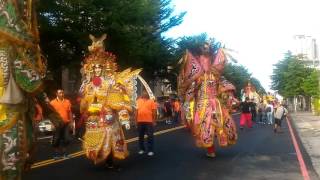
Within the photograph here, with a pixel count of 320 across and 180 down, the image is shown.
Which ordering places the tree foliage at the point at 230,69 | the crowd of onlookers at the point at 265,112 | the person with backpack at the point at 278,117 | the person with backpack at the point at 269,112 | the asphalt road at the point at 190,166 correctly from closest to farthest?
the asphalt road at the point at 190,166
the person with backpack at the point at 278,117
the crowd of onlookers at the point at 265,112
the person with backpack at the point at 269,112
the tree foliage at the point at 230,69

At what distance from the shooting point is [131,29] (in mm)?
33656

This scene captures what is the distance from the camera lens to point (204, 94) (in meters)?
13.7

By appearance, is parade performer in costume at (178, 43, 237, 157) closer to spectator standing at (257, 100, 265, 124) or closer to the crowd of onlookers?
the crowd of onlookers

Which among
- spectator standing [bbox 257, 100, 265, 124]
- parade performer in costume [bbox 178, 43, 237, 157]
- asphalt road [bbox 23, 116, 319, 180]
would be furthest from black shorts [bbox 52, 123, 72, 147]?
spectator standing [bbox 257, 100, 265, 124]

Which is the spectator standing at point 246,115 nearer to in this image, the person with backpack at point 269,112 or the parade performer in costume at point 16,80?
the person with backpack at point 269,112

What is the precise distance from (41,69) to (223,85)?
9.95m

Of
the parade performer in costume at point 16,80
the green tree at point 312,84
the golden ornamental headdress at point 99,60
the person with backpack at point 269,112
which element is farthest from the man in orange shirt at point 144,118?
the green tree at point 312,84

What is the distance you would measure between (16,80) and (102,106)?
718 centimetres

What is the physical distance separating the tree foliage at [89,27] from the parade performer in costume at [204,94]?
15.9m

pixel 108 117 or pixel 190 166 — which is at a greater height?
pixel 108 117

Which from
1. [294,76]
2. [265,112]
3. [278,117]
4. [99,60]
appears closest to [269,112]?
[265,112]

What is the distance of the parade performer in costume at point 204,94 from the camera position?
44.1ft

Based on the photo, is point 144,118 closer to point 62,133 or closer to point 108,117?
point 62,133

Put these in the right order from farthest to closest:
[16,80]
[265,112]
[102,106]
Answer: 1. [265,112]
2. [102,106]
3. [16,80]
